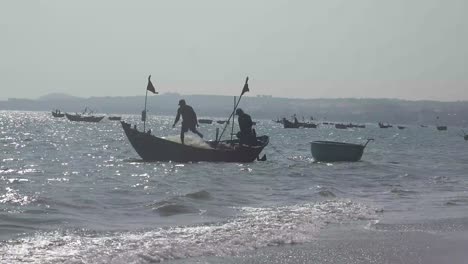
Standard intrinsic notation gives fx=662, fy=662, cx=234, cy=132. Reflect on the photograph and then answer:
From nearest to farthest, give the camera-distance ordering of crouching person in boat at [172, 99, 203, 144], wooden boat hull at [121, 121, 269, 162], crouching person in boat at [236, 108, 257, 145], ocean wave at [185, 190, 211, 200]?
ocean wave at [185, 190, 211, 200] < crouching person in boat at [172, 99, 203, 144] < wooden boat hull at [121, 121, 269, 162] < crouching person in boat at [236, 108, 257, 145]

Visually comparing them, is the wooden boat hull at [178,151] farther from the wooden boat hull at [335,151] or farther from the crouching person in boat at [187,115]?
the wooden boat hull at [335,151]

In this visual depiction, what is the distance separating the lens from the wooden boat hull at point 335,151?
33.0 meters

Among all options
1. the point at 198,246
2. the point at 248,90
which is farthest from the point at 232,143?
the point at 198,246

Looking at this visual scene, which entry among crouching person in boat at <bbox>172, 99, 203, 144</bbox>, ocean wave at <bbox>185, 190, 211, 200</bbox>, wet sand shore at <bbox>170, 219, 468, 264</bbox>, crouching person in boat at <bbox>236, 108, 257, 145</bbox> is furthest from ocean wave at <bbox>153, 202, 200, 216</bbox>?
crouching person in boat at <bbox>236, 108, 257, 145</bbox>

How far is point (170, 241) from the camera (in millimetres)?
9859

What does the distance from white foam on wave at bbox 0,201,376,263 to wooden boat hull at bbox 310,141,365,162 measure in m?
19.9

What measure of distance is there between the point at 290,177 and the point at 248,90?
6361mm

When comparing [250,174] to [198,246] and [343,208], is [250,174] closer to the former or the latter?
[343,208]

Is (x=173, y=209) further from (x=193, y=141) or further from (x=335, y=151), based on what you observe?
(x=335, y=151)

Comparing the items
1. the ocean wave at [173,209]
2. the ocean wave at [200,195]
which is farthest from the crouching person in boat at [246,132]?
the ocean wave at [173,209]

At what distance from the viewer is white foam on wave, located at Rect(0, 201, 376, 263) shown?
8659mm

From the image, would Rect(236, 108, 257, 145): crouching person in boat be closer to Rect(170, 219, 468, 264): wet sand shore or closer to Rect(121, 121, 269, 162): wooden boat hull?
Rect(121, 121, 269, 162): wooden boat hull

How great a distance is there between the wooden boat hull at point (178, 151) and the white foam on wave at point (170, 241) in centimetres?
1424

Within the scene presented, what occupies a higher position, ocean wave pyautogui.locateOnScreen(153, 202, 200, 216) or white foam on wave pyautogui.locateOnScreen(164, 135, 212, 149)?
white foam on wave pyautogui.locateOnScreen(164, 135, 212, 149)
